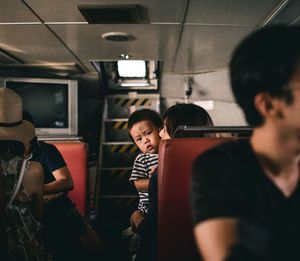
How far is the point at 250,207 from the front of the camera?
117 cm

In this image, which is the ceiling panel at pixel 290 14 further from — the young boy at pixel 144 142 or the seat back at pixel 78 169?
the seat back at pixel 78 169

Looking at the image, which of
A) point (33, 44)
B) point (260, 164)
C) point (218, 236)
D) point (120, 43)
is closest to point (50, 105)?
point (33, 44)

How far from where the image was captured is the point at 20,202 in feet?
5.65

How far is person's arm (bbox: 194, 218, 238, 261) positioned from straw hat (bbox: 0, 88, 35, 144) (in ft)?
4.19

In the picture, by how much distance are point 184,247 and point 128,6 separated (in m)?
2.13

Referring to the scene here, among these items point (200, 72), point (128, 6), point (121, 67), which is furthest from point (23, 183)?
point (200, 72)

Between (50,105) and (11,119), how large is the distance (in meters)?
3.32

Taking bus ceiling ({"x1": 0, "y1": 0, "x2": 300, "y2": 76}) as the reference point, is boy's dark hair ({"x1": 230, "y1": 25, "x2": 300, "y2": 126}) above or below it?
below

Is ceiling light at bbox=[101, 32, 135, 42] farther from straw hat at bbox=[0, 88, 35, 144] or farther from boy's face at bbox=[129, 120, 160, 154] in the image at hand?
straw hat at bbox=[0, 88, 35, 144]

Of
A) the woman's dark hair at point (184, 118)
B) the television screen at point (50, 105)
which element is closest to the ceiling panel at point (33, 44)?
the television screen at point (50, 105)

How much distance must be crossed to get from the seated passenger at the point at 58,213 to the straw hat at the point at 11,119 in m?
→ 0.59

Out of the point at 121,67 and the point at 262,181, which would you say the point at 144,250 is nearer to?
the point at 262,181

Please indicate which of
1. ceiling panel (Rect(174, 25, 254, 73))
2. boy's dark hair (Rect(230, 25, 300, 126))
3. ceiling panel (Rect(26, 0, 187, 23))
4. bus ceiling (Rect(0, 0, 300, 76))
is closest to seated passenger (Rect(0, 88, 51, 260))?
boy's dark hair (Rect(230, 25, 300, 126))

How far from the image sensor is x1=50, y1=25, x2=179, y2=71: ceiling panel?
3833 millimetres
